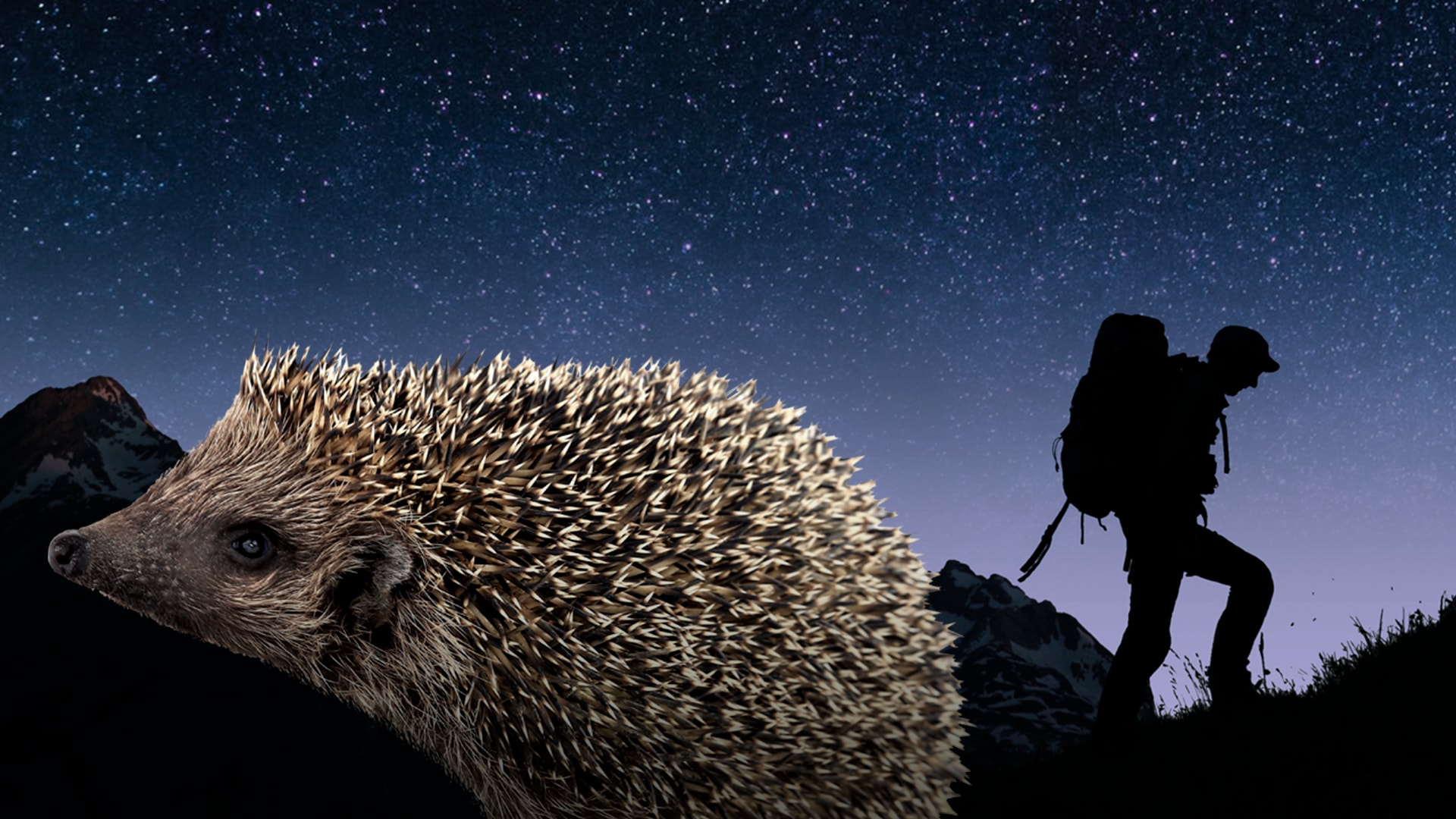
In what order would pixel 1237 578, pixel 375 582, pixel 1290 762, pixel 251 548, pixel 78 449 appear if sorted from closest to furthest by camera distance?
pixel 375 582, pixel 251 548, pixel 1290 762, pixel 1237 578, pixel 78 449

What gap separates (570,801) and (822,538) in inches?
67.4

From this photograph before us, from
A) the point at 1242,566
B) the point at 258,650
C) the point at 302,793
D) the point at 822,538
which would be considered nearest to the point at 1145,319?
the point at 1242,566

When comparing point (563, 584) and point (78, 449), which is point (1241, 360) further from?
point (78, 449)

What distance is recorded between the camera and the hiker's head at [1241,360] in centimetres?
593

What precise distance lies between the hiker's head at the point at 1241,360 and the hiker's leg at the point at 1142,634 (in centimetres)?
134

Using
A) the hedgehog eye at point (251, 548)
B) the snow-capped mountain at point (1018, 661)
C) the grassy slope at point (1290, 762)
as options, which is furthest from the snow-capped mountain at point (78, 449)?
the grassy slope at point (1290, 762)

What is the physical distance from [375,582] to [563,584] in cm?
108

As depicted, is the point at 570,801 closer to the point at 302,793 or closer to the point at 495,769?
the point at 495,769

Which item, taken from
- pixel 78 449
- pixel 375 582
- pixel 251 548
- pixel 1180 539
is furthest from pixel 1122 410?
pixel 78 449

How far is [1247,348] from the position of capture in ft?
19.5

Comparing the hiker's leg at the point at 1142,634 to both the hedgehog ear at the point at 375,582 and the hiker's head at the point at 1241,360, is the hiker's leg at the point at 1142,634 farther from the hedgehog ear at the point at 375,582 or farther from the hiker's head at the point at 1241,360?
the hedgehog ear at the point at 375,582

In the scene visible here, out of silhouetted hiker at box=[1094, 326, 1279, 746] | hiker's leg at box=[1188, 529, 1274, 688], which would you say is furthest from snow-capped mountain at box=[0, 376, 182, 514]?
hiker's leg at box=[1188, 529, 1274, 688]

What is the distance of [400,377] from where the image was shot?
178 inches

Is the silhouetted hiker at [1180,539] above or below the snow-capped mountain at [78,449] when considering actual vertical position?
below
